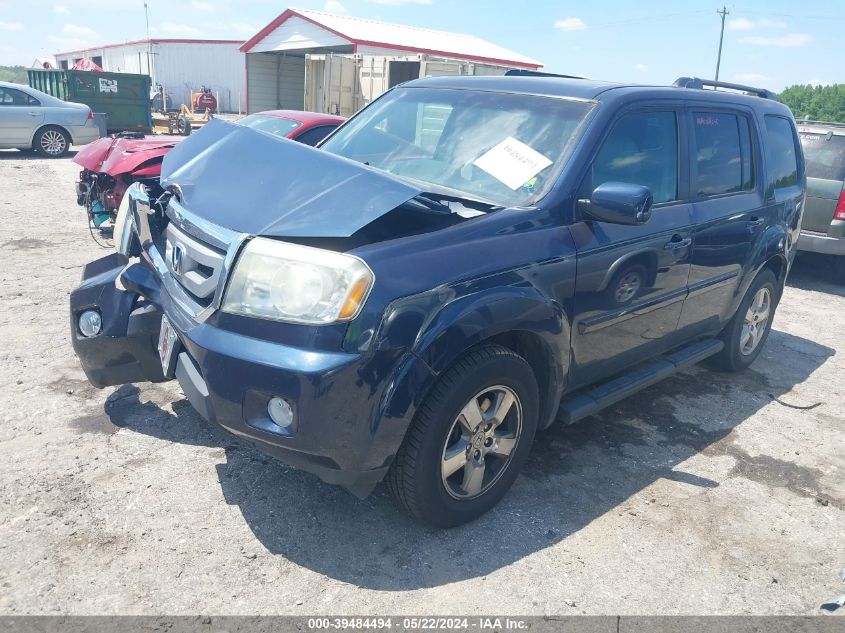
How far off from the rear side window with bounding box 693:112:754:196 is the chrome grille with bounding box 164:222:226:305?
2800 mm

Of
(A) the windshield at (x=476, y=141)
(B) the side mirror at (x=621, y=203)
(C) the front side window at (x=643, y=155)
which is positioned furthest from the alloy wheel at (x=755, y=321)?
(A) the windshield at (x=476, y=141)

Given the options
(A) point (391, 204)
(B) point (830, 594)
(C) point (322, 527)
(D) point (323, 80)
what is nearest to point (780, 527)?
(B) point (830, 594)

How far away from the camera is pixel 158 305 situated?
3.19 m

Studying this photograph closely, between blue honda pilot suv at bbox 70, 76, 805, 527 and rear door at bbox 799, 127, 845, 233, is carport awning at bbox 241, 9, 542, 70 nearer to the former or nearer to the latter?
rear door at bbox 799, 127, 845, 233

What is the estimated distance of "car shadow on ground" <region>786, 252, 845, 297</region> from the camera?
26.9ft

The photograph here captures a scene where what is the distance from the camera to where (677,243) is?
3.71 m

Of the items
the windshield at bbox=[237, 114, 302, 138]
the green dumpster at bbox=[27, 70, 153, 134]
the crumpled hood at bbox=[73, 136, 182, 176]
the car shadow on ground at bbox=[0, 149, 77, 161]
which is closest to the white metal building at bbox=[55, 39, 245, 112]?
the green dumpster at bbox=[27, 70, 153, 134]

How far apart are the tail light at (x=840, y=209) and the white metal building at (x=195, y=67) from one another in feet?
121

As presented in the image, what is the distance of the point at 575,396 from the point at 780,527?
1.14 m

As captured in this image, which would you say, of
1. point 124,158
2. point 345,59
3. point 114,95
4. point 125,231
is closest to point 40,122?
point 114,95

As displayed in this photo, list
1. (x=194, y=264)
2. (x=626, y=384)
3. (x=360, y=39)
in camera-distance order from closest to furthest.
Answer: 1. (x=194, y=264)
2. (x=626, y=384)
3. (x=360, y=39)

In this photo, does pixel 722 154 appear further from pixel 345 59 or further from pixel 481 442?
pixel 345 59

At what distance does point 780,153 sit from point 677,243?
1873mm

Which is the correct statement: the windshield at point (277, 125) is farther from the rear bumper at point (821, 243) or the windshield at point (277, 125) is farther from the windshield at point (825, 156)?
the rear bumper at point (821, 243)
